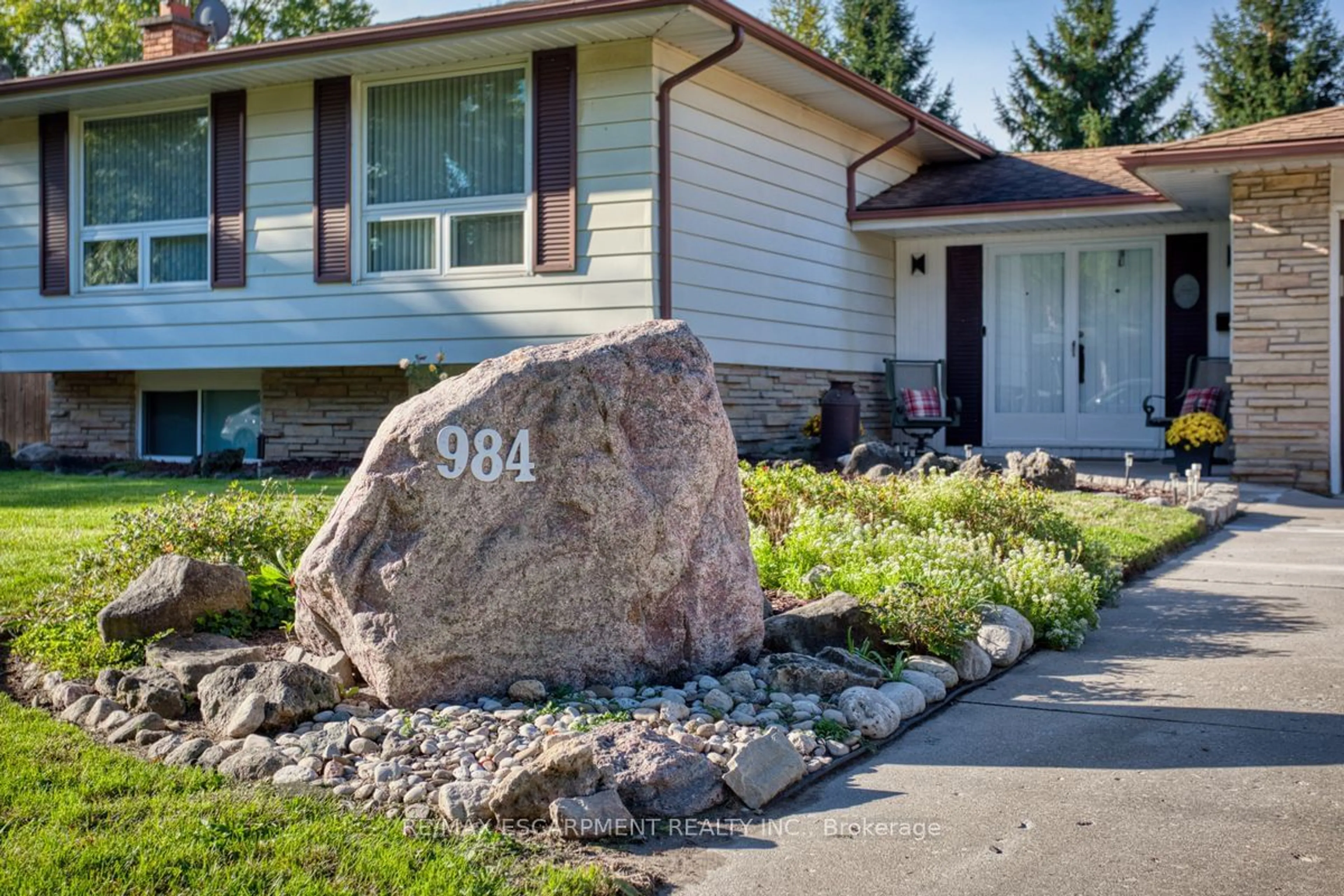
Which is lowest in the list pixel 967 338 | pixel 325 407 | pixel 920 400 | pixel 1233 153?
pixel 325 407

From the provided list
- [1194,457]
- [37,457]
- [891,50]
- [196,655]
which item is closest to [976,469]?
[1194,457]

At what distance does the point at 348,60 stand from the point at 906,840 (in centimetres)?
995

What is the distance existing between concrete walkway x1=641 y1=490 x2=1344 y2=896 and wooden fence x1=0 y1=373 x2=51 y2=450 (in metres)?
14.4

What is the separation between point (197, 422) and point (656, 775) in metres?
11.9

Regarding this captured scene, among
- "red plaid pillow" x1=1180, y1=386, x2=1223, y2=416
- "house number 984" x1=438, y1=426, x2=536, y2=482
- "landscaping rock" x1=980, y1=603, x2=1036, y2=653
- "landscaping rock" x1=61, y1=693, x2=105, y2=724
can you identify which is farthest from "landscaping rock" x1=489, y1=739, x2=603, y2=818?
"red plaid pillow" x1=1180, y1=386, x2=1223, y2=416

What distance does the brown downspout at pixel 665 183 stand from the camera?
1088 centimetres

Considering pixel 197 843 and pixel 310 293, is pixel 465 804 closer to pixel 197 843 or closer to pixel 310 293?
pixel 197 843

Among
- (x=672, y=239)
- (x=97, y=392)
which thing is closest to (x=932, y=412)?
(x=672, y=239)

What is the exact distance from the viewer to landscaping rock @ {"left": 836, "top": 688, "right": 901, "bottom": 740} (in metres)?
4.24

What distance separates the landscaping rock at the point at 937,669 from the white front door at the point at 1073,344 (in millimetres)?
10564

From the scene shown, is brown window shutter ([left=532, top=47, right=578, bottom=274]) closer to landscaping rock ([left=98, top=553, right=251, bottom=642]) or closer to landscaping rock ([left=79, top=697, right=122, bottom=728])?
landscaping rock ([left=98, top=553, right=251, bottom=642])

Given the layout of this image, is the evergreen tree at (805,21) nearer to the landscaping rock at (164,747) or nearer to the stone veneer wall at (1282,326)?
the stone veneer wall at (1282,326)

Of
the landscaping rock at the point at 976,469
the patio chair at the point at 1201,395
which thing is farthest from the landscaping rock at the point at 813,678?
the patio chair at the point at 1201,395

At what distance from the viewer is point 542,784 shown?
3391mm
